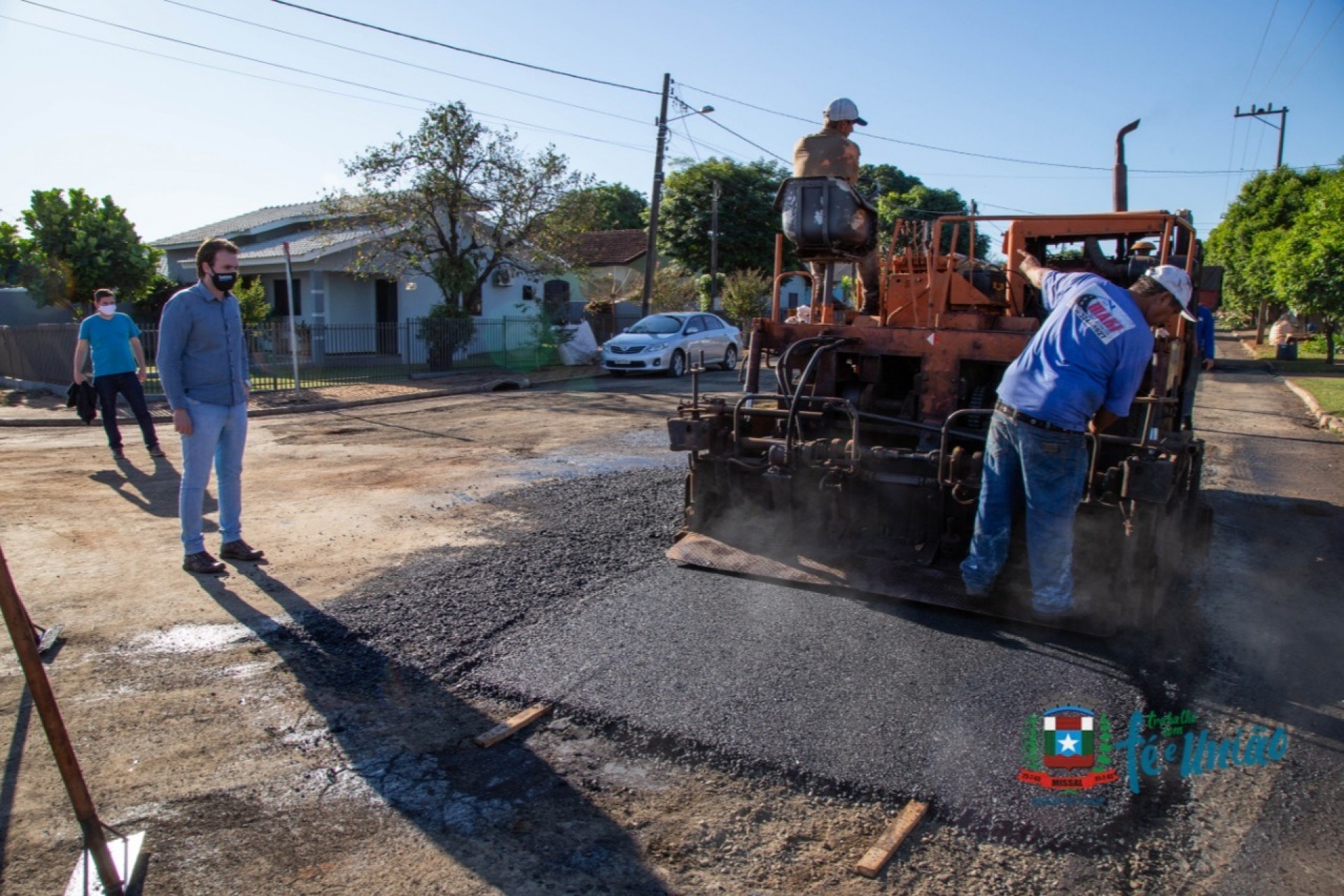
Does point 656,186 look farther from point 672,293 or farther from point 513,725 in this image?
point 513,725

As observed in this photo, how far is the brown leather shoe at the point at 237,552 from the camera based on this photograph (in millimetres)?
5527

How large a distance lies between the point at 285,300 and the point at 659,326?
38.2 feet

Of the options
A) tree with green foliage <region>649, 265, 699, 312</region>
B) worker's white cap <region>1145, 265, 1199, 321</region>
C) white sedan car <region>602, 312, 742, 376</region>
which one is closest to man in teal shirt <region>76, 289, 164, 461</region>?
worker's white cap <region>1145, 265, 1199, 321</region>

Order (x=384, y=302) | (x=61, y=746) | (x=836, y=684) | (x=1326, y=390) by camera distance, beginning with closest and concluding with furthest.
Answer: (x=61, y=746) < (x=836, y=684) < (x=1326, y=390) < (x=384, y=302)

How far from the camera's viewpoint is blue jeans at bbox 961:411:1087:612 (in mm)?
4180

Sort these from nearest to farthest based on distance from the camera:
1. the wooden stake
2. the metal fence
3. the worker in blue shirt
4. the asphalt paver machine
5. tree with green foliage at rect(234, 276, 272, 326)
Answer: the wooden stake
the asphalt paver machine
the worker in blue shirt
the metal fence
tree with green foliage at rect(234, 276, 272, 326)

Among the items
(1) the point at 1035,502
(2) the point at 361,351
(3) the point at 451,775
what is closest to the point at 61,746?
(3) the point at 451,775

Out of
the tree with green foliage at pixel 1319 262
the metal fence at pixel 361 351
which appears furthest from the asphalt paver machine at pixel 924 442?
the tree with green foliage at pixel 1319 262

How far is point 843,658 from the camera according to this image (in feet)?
13.5

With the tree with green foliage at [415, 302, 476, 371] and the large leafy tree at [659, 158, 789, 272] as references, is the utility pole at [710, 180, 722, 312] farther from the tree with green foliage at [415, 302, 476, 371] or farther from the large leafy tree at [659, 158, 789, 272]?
the tree with green foliage at [415, 302, 476, 371]

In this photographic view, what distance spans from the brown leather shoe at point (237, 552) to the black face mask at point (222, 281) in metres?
1.49

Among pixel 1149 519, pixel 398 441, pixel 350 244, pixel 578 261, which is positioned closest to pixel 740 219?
pixel 578 261

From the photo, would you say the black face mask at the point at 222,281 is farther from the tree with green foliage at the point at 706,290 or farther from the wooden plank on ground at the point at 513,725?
the tree with green foliage at the point at 706,290

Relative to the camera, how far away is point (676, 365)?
20547 mm
